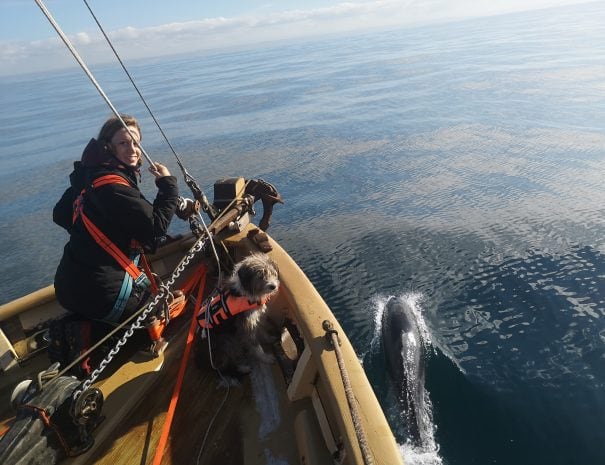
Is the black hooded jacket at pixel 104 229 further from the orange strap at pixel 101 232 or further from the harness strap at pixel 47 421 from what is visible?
the harness strap at pixel 47 421

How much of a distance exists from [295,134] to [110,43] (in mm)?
19694

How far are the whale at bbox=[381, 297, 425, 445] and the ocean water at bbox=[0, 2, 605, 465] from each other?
0.57 ft

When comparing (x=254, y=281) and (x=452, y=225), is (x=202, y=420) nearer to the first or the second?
(x=254, y=281)

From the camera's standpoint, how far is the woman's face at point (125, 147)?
3.59 metres

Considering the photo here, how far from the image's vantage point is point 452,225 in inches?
432

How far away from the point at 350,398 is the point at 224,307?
167cm

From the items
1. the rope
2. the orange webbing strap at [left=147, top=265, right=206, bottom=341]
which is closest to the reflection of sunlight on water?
the rope

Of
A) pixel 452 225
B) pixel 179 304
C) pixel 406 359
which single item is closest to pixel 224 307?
pixel 179 304

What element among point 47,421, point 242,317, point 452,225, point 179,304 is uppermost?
point 47,421

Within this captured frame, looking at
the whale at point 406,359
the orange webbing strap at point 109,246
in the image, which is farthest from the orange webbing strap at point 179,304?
the whale at point 406,359

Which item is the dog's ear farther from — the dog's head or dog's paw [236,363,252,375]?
dog's paw [236,363,252,375]

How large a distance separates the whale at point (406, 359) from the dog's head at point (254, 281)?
306cm

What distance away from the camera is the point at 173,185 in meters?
3.79

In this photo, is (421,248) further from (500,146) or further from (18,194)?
(18,194)
